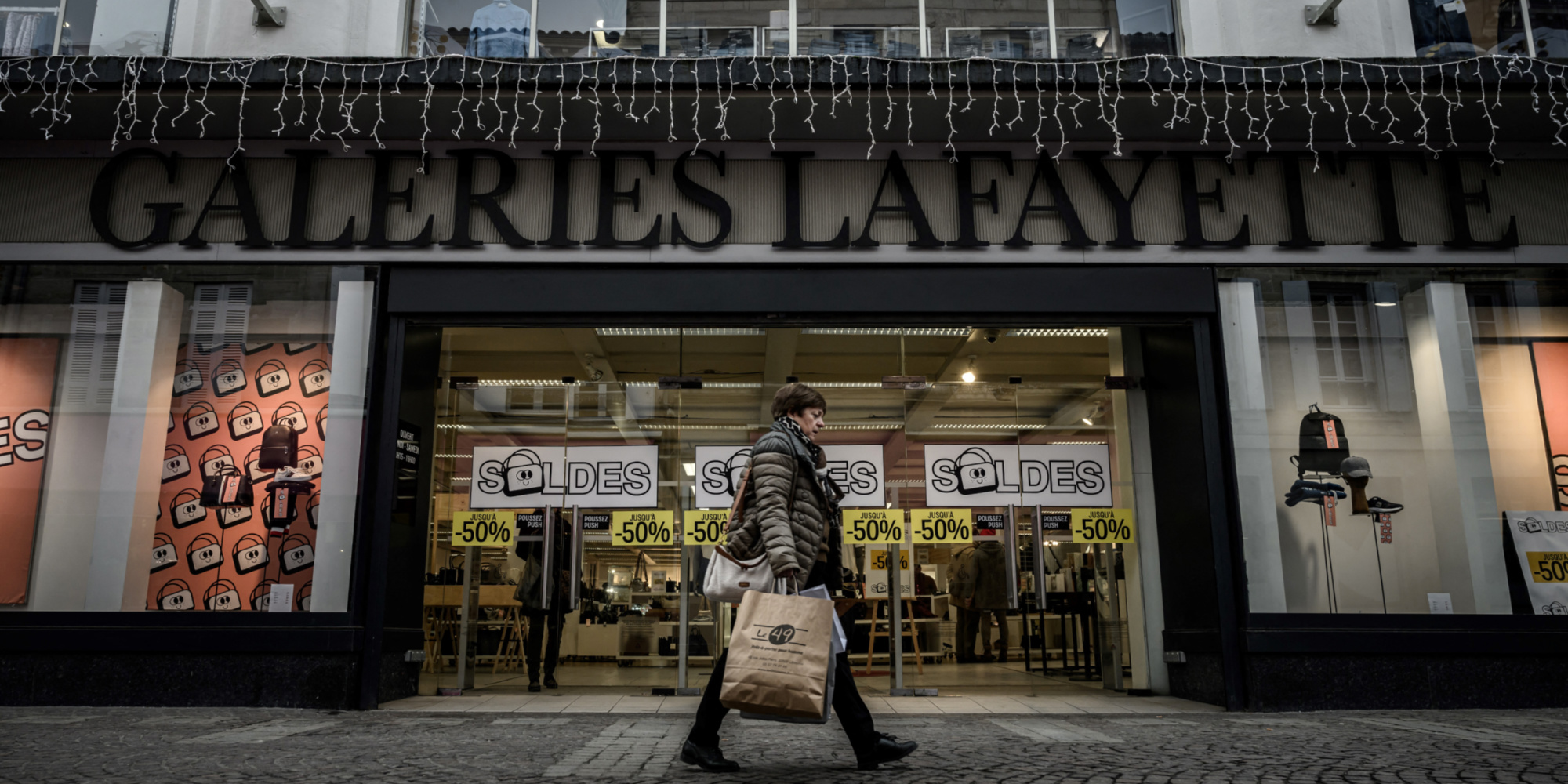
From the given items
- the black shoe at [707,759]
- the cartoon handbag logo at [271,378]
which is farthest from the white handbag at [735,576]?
the cartoon handbag logo at [271,378]

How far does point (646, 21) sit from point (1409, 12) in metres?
6.05

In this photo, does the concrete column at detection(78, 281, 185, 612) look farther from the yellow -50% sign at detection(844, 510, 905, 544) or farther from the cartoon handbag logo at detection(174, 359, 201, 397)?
the yellow -50% sign at detection(844, 510, 905, 544)

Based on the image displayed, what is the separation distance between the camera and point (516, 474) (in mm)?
8844

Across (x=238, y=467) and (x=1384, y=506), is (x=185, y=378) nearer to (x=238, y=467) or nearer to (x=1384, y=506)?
(x=238, y=467)

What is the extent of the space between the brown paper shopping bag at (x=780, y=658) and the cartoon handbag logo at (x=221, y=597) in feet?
15.5

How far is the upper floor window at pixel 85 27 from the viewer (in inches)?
315

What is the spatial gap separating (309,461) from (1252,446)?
6.81 meters

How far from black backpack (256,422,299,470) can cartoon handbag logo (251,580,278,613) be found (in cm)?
84

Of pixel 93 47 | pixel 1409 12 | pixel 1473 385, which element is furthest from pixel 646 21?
pixel 1473 385

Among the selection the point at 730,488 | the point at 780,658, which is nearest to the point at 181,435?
the point at 730,488

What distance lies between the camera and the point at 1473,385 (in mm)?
7816

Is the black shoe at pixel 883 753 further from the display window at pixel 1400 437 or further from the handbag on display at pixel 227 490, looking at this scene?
the handbag on display at pixel 227 490

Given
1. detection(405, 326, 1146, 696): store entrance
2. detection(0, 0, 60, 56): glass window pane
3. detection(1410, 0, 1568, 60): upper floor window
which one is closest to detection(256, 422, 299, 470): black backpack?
detection(405, 326, 1146, 696): store entrance

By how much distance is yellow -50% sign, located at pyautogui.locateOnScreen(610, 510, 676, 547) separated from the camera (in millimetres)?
8734
